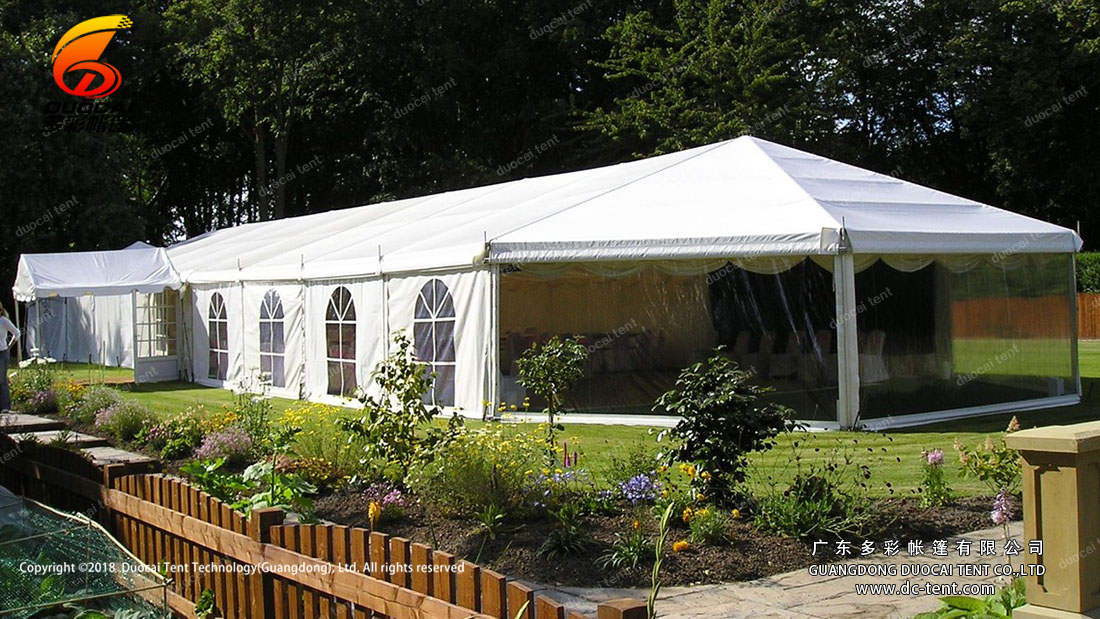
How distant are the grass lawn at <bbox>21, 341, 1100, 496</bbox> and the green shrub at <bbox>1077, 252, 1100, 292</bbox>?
578 inches

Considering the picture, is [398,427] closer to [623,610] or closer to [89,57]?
[623,610]

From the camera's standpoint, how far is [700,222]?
1172cm

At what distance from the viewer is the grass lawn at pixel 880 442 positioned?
7898 mm

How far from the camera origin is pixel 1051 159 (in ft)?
98.7

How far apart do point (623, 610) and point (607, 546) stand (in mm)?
2984

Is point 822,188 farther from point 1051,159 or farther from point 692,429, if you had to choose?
point 1051,159

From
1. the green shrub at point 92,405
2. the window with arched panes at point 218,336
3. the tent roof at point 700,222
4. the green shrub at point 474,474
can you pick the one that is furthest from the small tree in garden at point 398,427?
the window with arched panes at point 218,336

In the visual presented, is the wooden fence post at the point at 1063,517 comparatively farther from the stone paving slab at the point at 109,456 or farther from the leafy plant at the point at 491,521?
the stone paving slab at the point at 109,456

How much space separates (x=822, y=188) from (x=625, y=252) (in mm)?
2641

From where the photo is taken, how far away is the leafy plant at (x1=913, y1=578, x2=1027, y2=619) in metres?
3.94

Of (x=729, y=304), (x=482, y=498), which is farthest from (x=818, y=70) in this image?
(x=482, y=498)

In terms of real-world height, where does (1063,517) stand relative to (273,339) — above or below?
below

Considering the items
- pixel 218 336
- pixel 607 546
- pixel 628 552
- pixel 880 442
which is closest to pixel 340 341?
pixel 218 336

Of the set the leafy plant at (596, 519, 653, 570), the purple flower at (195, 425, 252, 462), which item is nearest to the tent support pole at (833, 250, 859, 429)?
the leafy plant at (596, 519, 653, 570)
